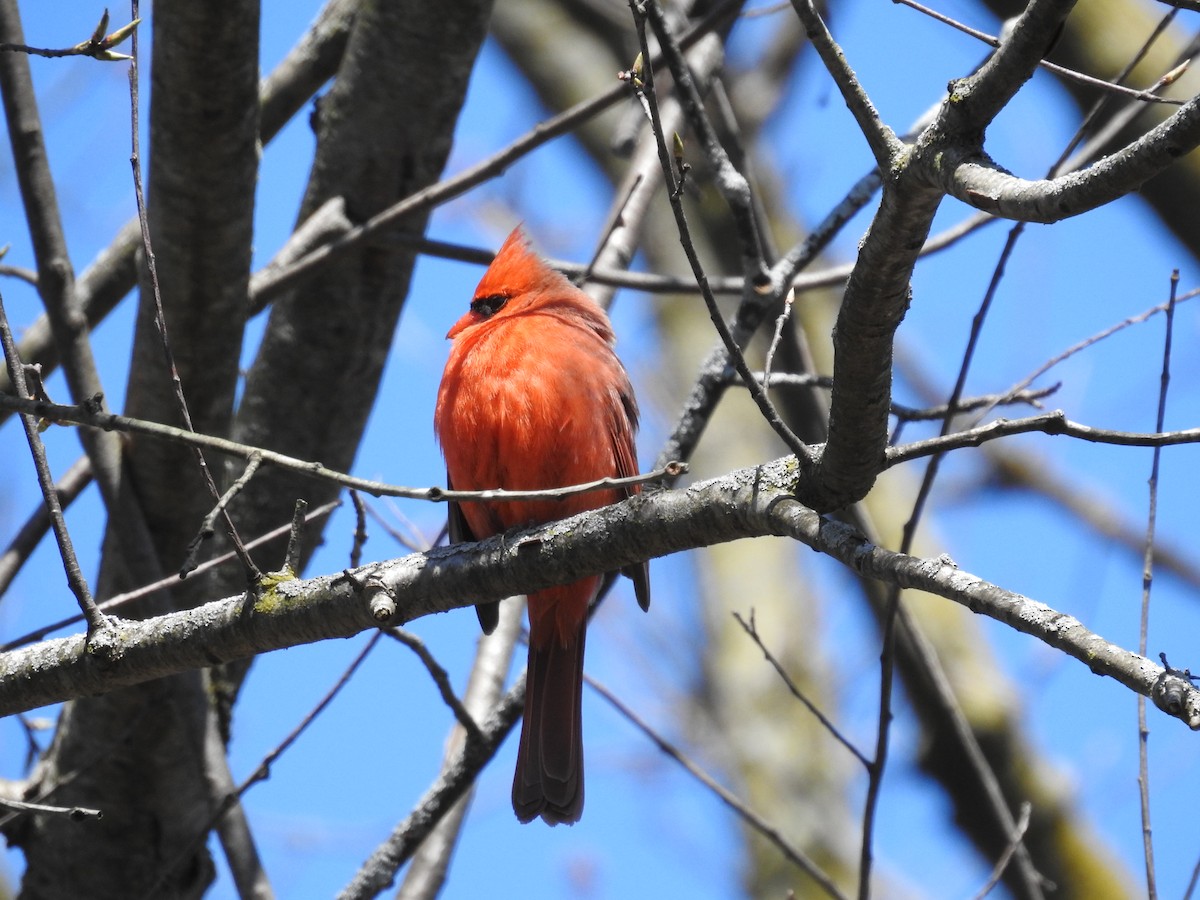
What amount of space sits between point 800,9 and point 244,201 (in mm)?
2052

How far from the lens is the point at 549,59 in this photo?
9.32 metres

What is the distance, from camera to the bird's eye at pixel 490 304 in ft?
14.4

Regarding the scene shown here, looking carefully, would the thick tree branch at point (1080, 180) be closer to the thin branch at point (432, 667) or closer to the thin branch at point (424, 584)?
the thin branch at point (424, 584)

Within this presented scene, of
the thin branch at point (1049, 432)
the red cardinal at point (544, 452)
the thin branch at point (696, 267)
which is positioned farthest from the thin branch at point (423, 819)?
the thin branch at point (1049, 432)

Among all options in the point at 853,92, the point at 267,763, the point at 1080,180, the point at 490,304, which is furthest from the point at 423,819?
the point at 1080,180

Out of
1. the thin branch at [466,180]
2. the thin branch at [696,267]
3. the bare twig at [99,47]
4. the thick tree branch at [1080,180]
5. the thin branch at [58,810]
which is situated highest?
the thin branch at [466,180]

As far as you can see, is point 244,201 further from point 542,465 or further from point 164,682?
point 164,682

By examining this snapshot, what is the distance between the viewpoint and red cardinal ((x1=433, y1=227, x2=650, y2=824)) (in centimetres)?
369

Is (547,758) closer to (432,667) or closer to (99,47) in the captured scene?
(432,667)

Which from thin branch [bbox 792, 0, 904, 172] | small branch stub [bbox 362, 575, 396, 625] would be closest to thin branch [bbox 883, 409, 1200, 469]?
thin branch [bbox 792, 0, 904, 172]

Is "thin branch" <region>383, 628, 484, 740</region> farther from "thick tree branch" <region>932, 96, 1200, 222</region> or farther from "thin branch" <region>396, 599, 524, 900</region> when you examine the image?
"thick tree branch" <region>932, 96, 1200, 222</region>

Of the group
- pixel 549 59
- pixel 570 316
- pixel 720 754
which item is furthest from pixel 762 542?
pixel 570 316

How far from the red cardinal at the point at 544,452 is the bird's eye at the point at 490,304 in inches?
8.1

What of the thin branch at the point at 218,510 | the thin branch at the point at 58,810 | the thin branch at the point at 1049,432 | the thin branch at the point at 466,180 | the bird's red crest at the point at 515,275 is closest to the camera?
the thin branch at the point at 1049,432
